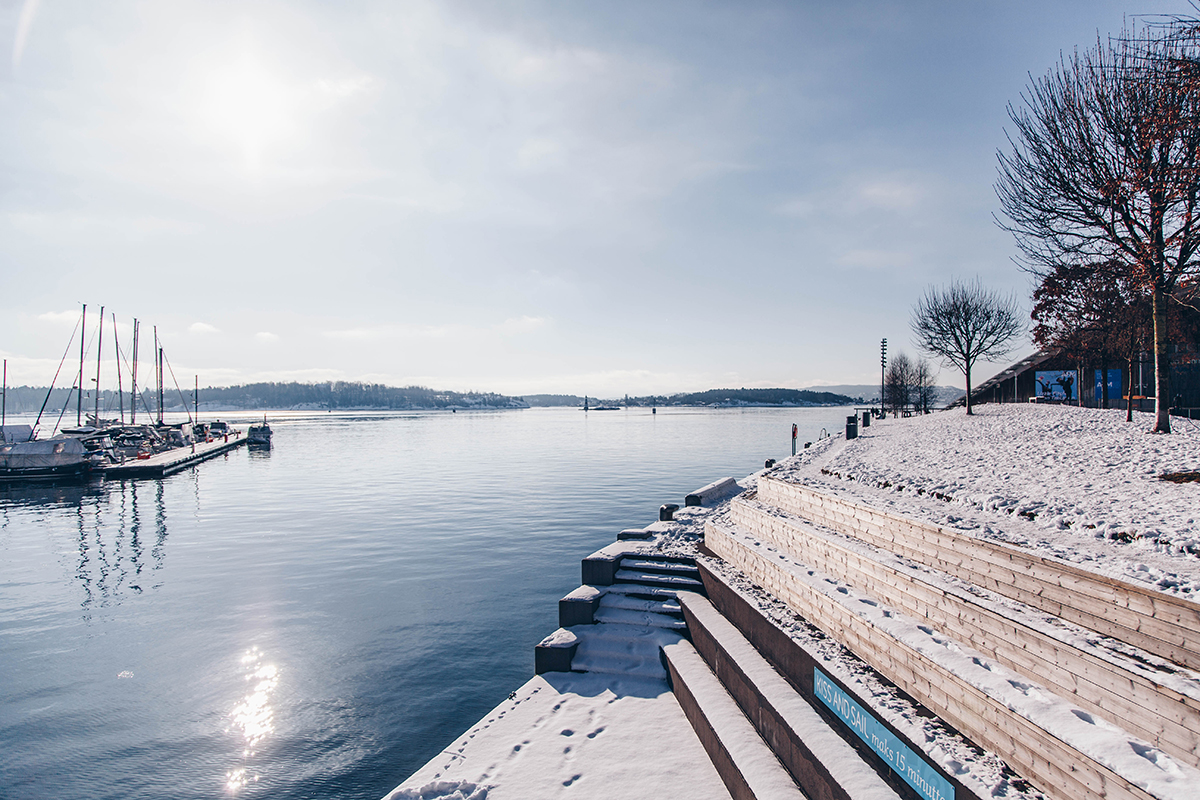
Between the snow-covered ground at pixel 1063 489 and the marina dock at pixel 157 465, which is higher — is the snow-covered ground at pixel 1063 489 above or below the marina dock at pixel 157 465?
above

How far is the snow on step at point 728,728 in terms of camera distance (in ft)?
16.4

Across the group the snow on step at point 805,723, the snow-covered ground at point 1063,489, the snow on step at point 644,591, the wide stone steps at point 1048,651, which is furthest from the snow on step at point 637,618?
the snow-covered ground at point 1063,489

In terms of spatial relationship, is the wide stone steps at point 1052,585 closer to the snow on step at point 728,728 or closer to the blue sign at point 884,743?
the blue sign at point 884,743

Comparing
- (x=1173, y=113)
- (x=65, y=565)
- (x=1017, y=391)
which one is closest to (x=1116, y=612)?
(x=1173, y=113)

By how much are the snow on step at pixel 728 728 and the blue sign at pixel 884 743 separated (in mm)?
831

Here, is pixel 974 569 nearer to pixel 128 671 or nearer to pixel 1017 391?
pixel 128 671

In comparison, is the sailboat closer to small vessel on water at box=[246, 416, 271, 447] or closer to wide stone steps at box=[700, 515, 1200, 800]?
small vessel on water at box=[246, 416, 271, 447]

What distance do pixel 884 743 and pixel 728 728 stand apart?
2138 mm

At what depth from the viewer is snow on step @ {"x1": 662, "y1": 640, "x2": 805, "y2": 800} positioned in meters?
5.00

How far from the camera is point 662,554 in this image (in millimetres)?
11180

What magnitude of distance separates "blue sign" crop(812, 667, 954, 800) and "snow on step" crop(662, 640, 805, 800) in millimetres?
831

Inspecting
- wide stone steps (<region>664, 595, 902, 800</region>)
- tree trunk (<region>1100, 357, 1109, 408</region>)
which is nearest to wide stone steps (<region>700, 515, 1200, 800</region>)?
wide stone steps (<region>664, 595, 902, 800</region>)

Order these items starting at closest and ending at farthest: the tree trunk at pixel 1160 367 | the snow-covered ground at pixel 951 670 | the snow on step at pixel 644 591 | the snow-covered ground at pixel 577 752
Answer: the snow-covered ground at pixel 951 670, the snow-covered ground at pixel 577 752, the snow on step at pixel 644 591, the tree trunk at pixel 1160 367

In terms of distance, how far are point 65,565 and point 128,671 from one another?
1052 centimetres
